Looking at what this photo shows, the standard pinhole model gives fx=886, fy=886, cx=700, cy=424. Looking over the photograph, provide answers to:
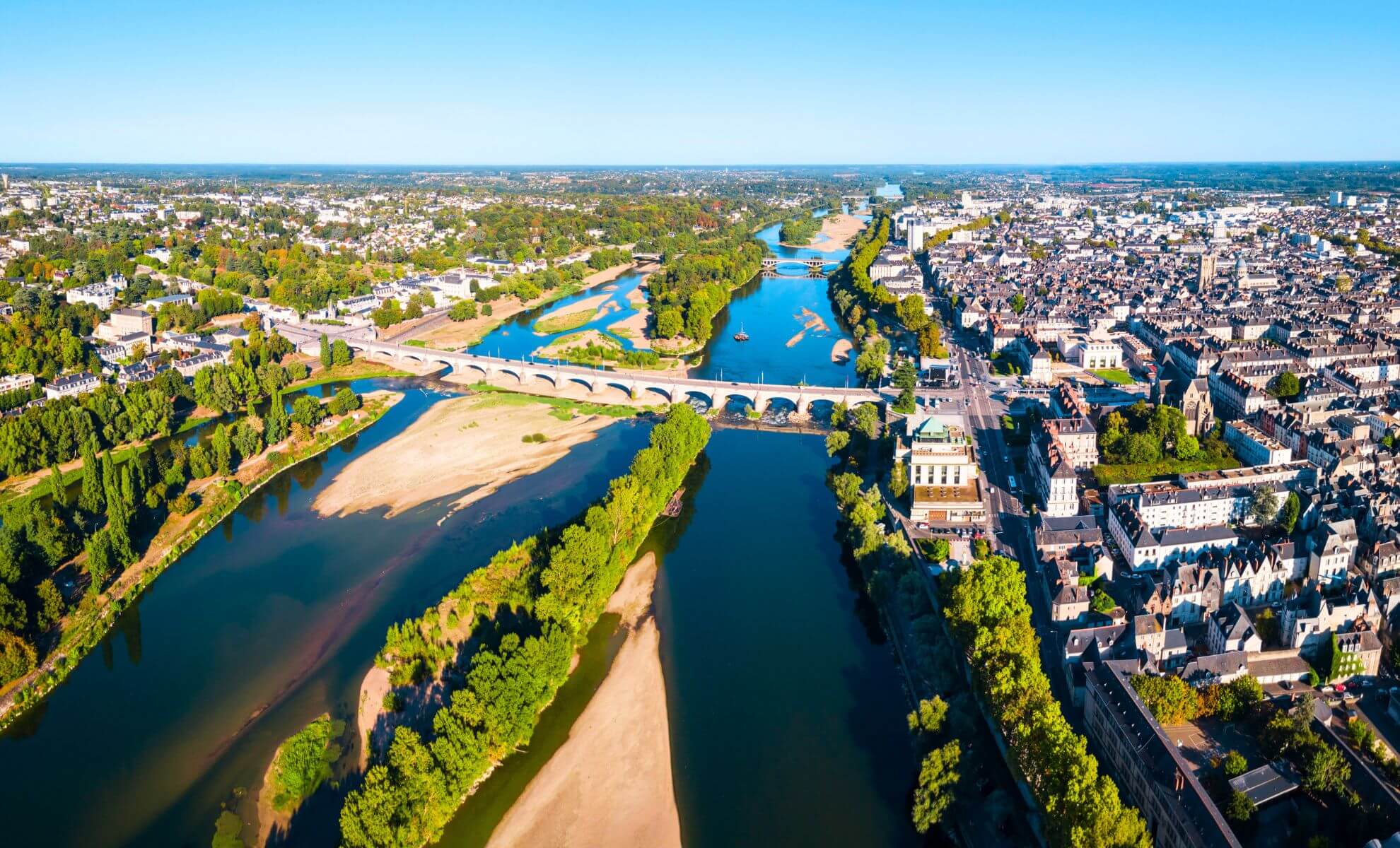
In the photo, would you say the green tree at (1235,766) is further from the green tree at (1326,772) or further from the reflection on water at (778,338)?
the reflection on water at (778,338)

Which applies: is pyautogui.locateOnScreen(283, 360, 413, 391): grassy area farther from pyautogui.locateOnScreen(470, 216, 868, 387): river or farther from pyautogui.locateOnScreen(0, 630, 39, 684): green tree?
pyautogui.locateOnScreen(0, 630, 39, 684): green tree

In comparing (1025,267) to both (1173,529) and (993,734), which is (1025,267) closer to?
(1173,529)

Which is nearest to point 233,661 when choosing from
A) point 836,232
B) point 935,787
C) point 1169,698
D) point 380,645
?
point 380,645

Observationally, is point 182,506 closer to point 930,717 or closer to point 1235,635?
point 930,717

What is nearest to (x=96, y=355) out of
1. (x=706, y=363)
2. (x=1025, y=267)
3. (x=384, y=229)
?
(x=706, y=363)

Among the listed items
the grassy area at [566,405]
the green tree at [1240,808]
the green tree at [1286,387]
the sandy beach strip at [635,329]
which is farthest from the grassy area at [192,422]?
the green tree at [1286,387]

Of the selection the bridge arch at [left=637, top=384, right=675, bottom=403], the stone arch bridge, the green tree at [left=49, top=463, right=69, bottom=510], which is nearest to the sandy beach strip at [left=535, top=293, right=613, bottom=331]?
the stone arch bridge
